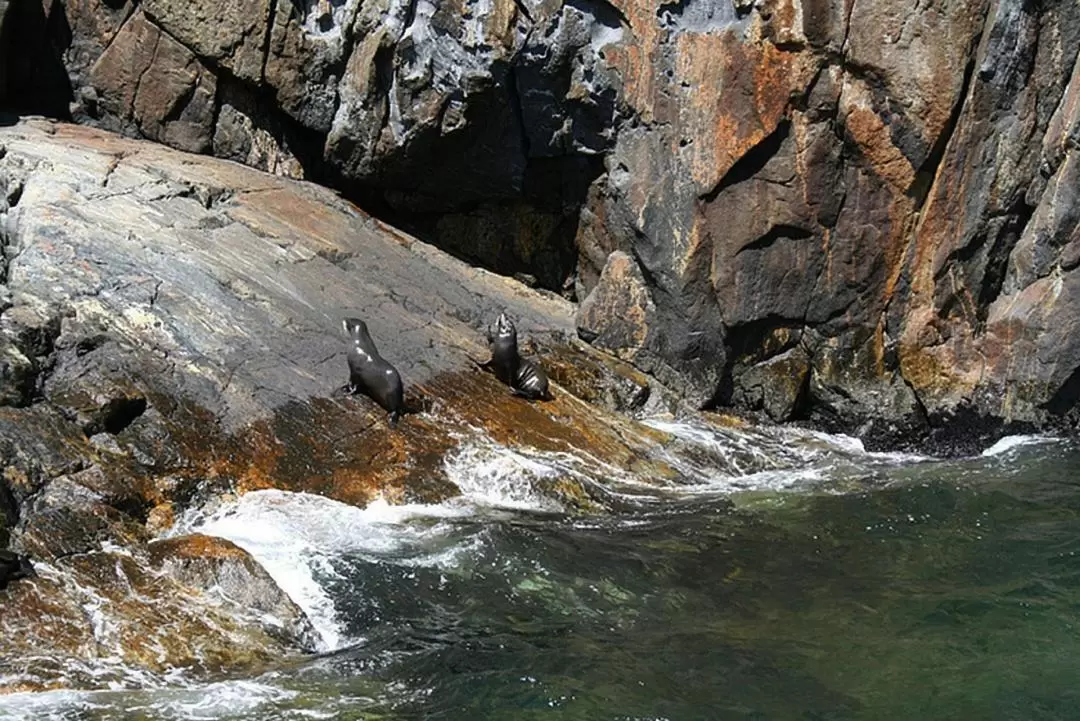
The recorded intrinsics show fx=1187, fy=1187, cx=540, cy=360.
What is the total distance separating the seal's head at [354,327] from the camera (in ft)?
33.3

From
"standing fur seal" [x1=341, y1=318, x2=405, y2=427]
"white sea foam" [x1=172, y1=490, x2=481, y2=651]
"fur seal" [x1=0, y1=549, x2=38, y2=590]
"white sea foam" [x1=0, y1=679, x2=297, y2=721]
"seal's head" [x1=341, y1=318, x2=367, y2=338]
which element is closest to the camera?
"white sea foam" [x1=0, y1=679, x2=297, y2=721]

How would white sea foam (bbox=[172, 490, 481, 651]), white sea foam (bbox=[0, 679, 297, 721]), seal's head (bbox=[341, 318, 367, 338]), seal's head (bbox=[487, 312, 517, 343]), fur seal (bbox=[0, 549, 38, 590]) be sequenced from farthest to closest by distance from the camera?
seal's head (bbox=[487, 312, 517, 343]) < seal's head (bbox=[341, 318, 367, 338]) < white sea foam (bbox=[172, 490, 481, 651]) < fur seal (bbox=[0, 549, 38, 590]) < white sea foam (bbox=[0, 679, 297, 721])

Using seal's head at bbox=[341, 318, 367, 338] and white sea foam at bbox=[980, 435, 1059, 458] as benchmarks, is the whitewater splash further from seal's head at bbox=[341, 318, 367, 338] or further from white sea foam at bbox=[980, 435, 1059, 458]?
white sea foam at bbox=[980, 435, 1059, 458]

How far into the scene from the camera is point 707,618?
6.94 m

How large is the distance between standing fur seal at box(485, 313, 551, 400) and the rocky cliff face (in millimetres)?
1633

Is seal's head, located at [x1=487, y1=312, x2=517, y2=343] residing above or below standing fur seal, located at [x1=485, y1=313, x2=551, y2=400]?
above

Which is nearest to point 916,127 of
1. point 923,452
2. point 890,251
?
point 890,251

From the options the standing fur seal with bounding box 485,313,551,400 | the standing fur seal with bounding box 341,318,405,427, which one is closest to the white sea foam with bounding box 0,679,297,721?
the standing fur seal with bounding box 341,318,405,427

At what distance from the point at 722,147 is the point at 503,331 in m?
2.81

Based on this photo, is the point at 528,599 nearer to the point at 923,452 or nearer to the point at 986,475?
the point at 986,475

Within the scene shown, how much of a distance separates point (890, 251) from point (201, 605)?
7.50 m

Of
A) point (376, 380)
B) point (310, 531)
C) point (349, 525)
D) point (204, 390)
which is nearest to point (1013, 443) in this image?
point (376, 380)

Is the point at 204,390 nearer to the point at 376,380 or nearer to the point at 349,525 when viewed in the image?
the point at 376,380

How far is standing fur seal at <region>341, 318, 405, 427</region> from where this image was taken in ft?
31.3
